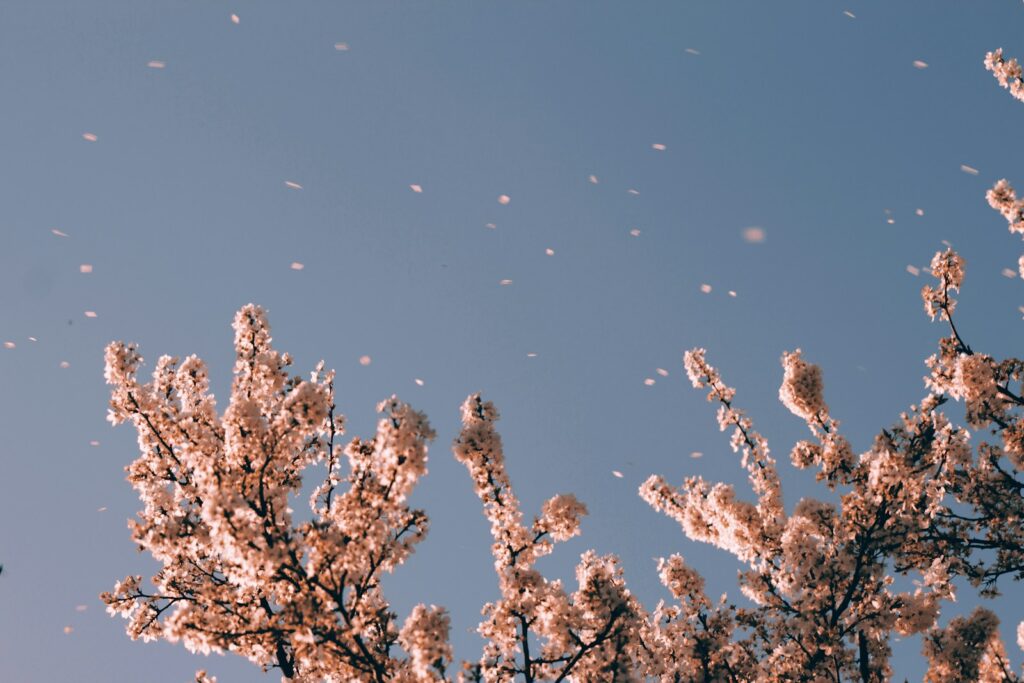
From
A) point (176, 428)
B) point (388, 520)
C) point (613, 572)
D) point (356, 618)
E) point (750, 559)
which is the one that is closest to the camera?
point (356, 618)

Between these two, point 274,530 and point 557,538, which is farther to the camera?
point 557,538

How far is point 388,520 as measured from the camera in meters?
8.22

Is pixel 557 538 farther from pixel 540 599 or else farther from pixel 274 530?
pixel 274 530

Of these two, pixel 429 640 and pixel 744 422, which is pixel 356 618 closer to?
pixel 429 640

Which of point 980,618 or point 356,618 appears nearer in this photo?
point 356,618

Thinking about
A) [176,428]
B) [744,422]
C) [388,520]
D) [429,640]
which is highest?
[744,422]

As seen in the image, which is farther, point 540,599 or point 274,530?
point 540,599

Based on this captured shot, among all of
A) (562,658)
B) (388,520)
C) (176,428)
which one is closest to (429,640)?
(388,520)

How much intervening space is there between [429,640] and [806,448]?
8.43 meters

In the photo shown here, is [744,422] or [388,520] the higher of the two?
[744,422]

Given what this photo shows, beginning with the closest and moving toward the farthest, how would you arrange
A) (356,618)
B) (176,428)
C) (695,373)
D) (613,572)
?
(356,618) < (176,428) < (613,572) < (695,373)

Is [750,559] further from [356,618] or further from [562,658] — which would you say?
[356,618]

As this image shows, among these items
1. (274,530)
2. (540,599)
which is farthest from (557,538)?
(274,530)

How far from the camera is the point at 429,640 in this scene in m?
7.68
